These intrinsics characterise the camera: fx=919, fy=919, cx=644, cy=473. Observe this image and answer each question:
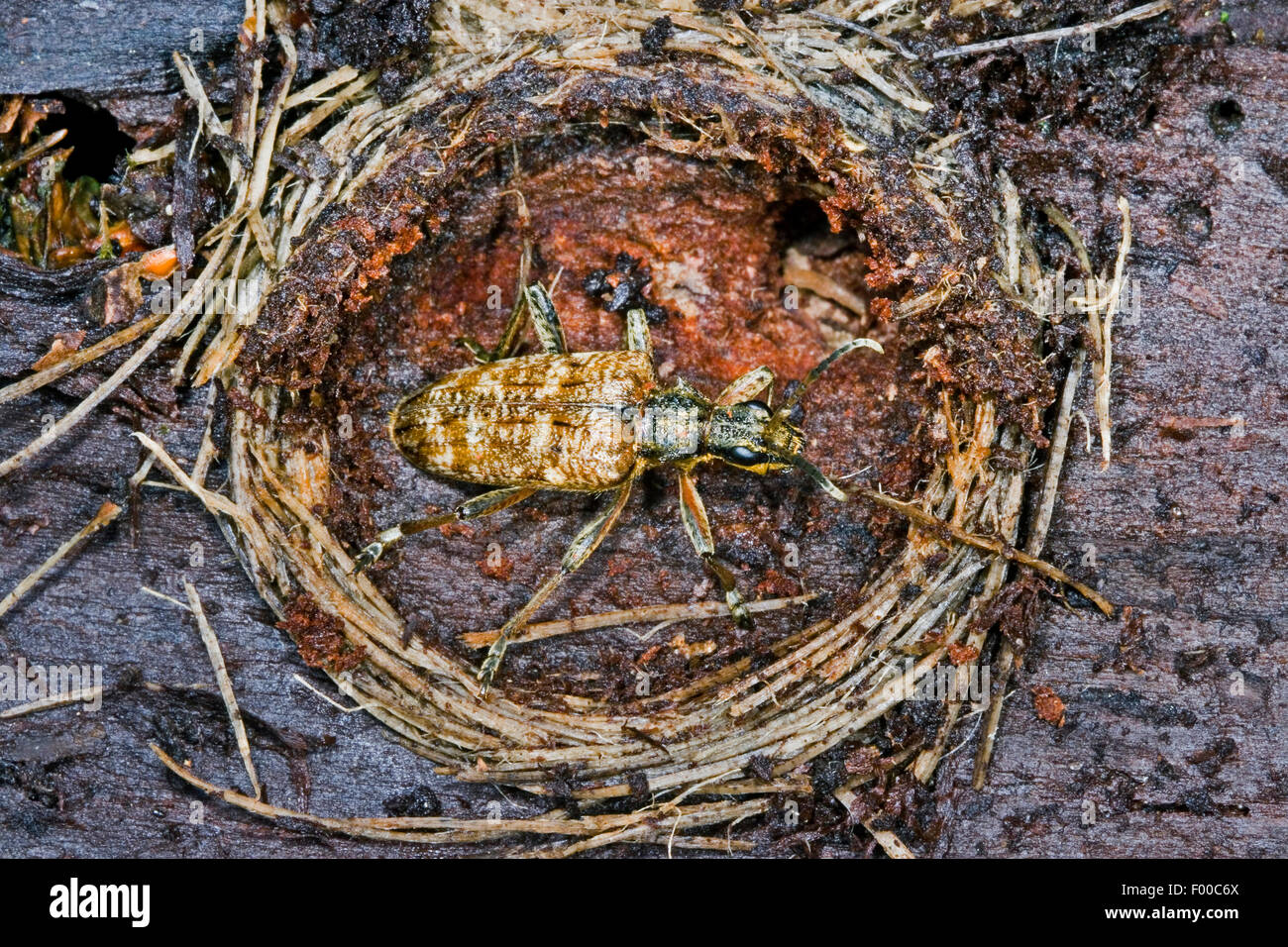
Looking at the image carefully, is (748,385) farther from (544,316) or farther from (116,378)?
(116,378)

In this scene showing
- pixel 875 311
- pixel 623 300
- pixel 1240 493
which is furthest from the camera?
pixel 623 300

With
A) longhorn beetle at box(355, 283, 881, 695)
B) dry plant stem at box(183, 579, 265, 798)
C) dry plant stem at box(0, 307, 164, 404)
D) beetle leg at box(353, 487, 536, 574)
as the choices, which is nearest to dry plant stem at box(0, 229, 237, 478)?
dry plant stem at box(0, 307, 164, 404)

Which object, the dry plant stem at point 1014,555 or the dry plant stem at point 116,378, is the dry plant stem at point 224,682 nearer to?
the dry plant stem at point 116,378

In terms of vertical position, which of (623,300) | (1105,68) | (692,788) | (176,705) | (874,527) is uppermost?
(1105,68)

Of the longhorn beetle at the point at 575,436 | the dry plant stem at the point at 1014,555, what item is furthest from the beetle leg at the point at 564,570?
the dry plant stem at the point at 1014,555

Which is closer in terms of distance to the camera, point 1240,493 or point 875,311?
point 1240,493

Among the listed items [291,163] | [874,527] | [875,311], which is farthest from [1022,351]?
[291,163]

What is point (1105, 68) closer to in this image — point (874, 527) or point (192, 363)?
point (874, 527)
